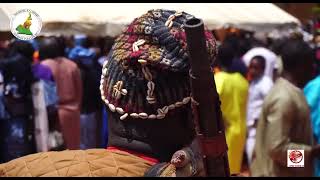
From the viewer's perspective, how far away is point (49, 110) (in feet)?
21.0

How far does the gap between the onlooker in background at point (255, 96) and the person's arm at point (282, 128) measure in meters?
2.97

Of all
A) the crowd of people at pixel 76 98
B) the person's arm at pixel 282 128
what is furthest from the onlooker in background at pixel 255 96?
the person's arm at pixel 282 128

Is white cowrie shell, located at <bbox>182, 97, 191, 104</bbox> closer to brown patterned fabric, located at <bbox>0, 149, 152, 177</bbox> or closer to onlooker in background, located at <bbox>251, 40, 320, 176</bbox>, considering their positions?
brown patterned fabric, located at <bbox>0, 149, 152, 177</bbox>

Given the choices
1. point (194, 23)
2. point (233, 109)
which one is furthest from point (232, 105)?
point (194, 23)

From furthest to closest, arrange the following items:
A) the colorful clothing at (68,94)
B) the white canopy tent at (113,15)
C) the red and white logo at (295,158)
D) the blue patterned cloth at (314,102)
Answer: the colorful clothing at (68,94), the white canopy tent at (113,15), the blue patterned cloth at (314,102), the red and white logo at (295,158)

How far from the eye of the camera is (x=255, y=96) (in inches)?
270

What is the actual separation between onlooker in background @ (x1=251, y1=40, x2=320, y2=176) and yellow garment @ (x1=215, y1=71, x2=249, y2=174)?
1895mm

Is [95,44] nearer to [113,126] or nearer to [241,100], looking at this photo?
[241,100]

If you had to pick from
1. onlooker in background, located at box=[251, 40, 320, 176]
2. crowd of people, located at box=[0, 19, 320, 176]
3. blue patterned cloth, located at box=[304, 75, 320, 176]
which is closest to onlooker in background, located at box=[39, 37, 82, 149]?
crowd of people, located at box=[0, 19, 320, 176]

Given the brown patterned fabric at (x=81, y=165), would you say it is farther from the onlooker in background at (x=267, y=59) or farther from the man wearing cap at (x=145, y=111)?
the onlooker in background at (x=267, y=59)

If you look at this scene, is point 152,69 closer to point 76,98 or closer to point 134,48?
point 134,48

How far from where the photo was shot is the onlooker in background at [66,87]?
256 inches

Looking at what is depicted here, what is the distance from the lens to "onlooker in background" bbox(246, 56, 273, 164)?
6.80m

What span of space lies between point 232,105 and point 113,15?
1.38 m
